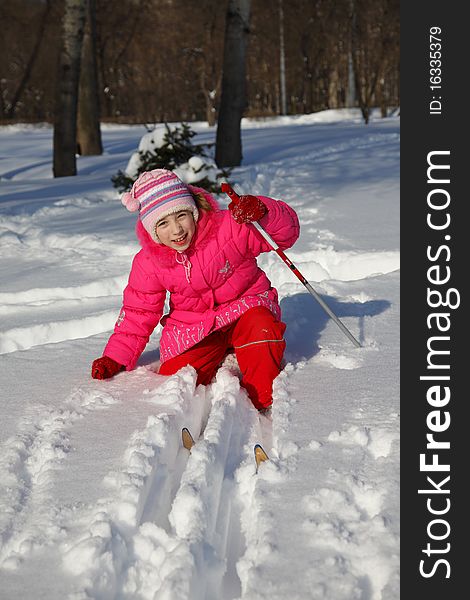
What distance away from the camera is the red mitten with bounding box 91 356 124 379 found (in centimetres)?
314

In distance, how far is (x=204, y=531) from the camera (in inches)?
75.5

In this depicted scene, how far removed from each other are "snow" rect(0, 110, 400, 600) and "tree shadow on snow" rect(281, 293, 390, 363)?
16 mm

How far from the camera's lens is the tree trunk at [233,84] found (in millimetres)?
9344

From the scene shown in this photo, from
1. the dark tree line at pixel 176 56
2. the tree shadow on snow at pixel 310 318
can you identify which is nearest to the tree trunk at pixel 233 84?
the tree shadow on snow at pixel 310 318

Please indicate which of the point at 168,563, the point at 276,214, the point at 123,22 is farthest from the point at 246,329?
the point at 123,22

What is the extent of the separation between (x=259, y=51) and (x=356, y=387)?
31.8 meters

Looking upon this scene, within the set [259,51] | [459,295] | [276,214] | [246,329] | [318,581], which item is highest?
[259,51]

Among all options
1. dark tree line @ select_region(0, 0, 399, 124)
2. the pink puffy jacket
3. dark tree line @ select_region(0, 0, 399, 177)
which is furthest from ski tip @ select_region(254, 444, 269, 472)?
dark tree line @ select_region(0, 0, 399, 124)

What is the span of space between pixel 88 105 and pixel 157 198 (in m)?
10.6

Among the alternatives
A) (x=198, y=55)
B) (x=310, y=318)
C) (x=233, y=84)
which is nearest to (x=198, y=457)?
(x=310, y=318)

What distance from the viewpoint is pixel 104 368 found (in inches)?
124

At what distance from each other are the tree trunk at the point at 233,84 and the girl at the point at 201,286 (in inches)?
270

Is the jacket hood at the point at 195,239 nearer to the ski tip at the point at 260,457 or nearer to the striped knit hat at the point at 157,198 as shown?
the striped knit hat at the point at 157,198

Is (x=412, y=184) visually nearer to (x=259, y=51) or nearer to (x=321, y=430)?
(x=321, y=430)
